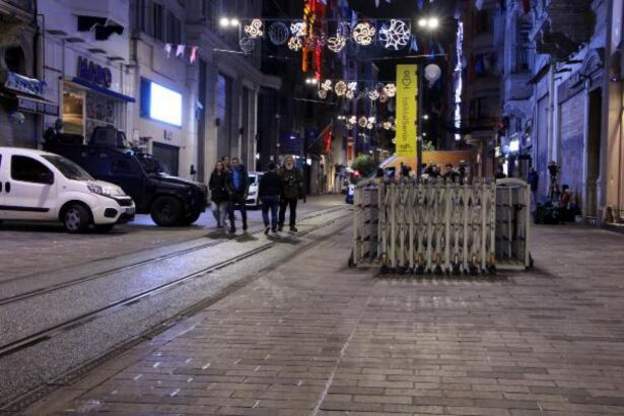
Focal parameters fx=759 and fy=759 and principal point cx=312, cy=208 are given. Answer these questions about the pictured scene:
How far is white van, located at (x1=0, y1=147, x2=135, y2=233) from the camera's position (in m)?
16.8

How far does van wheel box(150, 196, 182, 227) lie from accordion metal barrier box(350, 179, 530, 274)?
942cm

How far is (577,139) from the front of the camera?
25562 mm

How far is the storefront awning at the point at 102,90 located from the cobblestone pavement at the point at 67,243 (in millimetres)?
5631

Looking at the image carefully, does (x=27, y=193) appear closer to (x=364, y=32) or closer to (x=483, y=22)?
(x=364, y=32)

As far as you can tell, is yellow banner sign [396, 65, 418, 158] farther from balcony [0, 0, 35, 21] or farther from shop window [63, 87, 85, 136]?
shop window [63, 87, 85, 136]

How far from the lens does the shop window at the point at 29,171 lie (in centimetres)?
1691

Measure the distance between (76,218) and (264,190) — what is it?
4319 millimetres

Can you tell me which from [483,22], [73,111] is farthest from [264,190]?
[483,22]

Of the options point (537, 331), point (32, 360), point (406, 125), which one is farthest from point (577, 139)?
point (32, 360)

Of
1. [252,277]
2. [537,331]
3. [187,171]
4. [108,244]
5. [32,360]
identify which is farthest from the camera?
[187,171]

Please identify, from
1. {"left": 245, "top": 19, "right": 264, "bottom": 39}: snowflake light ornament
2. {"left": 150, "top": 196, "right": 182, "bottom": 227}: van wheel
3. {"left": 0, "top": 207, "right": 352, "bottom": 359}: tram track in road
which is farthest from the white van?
{"left": 245, "top": 19, "right": 264, "bottom": 39}: snowflake light ornament

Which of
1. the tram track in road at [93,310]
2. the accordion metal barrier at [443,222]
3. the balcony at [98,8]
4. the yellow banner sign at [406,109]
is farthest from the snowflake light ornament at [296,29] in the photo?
the accordion metal barrier at [443,222]

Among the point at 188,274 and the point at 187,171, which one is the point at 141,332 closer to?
the point at 188,274

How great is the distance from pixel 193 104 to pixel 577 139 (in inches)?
705
